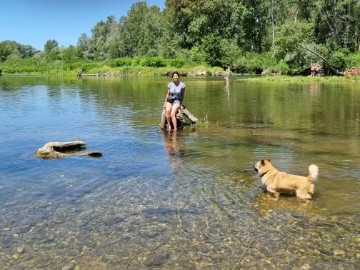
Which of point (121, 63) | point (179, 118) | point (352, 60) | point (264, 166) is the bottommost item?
point (264, 166)

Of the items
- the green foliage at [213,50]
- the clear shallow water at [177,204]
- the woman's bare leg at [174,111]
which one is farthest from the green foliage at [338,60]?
the woman's bare leg at [174,111]

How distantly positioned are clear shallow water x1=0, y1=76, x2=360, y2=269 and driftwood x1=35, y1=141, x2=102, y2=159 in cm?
37

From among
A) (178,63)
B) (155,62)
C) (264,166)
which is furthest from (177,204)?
(155,62)

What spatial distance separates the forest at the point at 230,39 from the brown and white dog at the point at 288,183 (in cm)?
4299

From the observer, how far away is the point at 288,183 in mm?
7262

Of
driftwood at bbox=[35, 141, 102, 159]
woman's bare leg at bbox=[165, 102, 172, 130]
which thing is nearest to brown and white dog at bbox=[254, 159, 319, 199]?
driftwood at bbox=[35, 141, 102, 159]

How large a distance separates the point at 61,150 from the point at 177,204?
5.62m

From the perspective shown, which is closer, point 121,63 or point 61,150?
point 61,150

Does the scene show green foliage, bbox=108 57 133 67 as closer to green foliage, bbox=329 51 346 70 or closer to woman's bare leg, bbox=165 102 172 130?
green foliage, bbox=329 51 346 70

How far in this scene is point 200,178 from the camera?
867 centimetres

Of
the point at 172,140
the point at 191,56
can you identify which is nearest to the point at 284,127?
the point at 172,140

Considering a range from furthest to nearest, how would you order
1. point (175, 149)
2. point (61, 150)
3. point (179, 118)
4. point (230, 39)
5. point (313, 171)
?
point (230, 39)
point (179, 118)
point (175, 149)
point (61, 150)
point (313, 171)

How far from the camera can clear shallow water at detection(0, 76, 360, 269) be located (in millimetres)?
5211

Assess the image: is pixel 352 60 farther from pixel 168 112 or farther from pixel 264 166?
pixel 264 166
